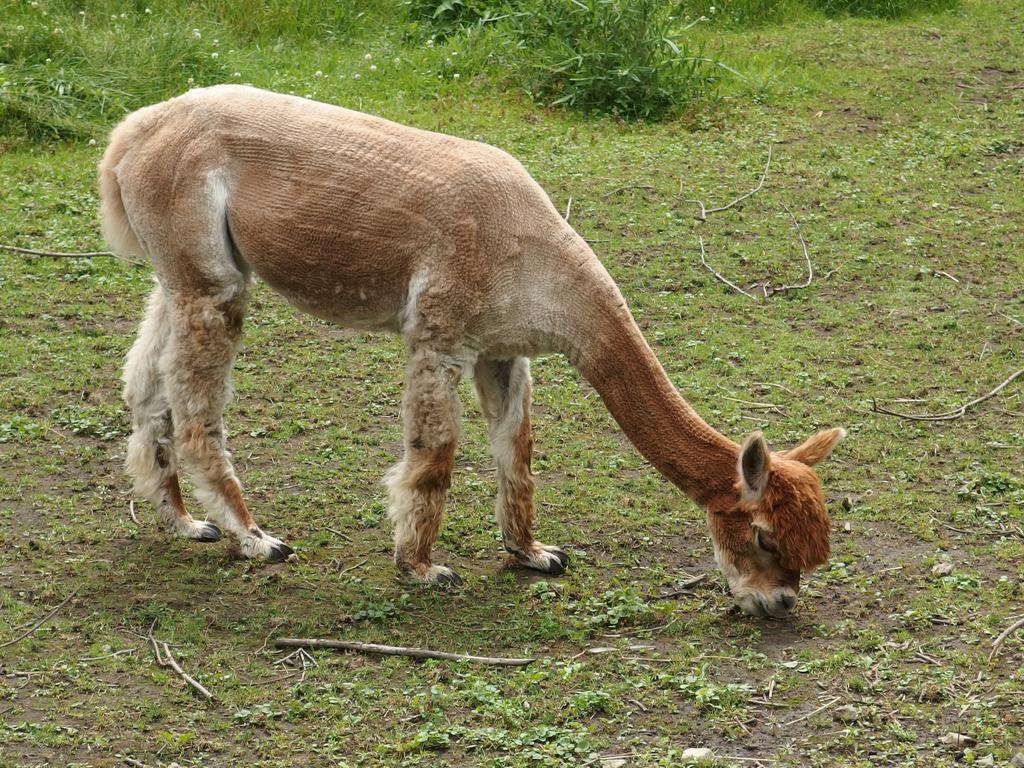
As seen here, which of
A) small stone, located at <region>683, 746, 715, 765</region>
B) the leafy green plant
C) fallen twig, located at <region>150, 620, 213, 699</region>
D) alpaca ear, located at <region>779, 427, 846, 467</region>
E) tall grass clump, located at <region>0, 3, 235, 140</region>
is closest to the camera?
small stone, located at <region>683, 746, 715, 765</region>

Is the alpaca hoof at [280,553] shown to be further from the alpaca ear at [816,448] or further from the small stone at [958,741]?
the small stone at [958,741]

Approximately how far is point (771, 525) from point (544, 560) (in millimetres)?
1193

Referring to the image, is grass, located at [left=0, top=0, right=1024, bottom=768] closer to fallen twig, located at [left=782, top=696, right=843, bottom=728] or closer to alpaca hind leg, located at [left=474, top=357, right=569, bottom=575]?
fallen twig, located at [left=782, top=696, right=843, bottom=728]

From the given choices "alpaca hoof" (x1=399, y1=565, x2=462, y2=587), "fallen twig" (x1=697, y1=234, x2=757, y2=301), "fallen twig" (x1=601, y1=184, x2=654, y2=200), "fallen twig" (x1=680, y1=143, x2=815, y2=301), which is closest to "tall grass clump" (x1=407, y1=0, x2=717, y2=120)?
"fallen twig" (x1=680, y1=143, x2=815, y2=301)

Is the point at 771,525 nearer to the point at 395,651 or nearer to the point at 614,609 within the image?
the point at 614,609

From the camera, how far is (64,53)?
11.2m

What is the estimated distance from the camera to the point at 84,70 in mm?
11141

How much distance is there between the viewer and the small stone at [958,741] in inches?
176

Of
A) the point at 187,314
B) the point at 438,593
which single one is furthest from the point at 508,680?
the point at 187,314

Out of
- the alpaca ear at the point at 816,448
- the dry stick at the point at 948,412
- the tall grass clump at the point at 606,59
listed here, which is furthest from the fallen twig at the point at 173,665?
the tall grass clump at the point at 606,59

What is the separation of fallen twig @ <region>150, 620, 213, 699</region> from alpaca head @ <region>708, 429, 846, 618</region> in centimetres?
204

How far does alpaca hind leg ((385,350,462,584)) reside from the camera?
18.3 ft

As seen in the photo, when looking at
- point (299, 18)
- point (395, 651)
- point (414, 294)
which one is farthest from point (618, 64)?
point (395, 651)

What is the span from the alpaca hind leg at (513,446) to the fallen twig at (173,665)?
5.05 feet
